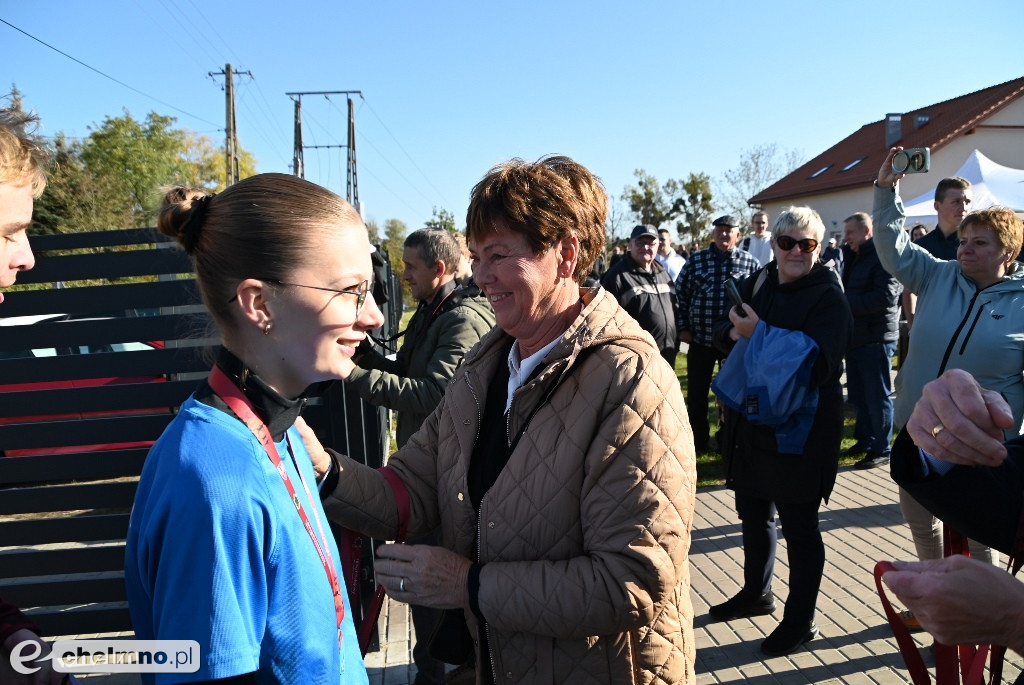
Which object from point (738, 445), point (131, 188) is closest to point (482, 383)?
point (738, 445)

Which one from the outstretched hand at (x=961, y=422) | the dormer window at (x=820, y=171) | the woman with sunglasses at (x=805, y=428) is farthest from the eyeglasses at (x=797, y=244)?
the dormer window at (x=820, y=171)

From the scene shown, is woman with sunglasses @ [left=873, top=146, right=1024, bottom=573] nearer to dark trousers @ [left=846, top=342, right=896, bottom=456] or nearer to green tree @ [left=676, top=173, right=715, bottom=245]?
dark trousers @ [left=846, top=342, right=896, bottom=456]

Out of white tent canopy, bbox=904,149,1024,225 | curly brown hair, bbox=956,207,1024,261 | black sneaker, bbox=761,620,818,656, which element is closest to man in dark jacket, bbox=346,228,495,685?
black sneaker, bbox=761,620,818,656

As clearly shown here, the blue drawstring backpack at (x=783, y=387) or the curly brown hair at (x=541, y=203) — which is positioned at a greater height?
the curly brown hair at (x=541, y=203)

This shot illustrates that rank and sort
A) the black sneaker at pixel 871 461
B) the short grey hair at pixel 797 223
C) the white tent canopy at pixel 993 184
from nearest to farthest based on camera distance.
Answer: the short grey hair at pixel 797 223 → the black sneaker at pixel 871 461 → the white tent canopy at pixel 993 184

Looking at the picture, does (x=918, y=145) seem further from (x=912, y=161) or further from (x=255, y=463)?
(x=255, y=463)

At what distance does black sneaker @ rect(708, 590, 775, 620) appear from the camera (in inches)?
154

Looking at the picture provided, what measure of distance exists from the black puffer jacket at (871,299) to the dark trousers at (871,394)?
0.13 meters

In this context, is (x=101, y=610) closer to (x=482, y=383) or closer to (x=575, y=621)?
(x=482, y=383)

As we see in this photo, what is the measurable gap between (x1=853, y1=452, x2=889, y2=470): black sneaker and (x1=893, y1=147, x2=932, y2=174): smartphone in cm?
384

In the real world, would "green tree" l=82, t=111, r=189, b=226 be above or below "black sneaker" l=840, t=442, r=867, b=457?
above

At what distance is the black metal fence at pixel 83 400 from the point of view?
2.94m

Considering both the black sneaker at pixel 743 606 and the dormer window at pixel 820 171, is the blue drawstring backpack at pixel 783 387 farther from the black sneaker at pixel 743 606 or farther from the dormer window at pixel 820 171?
the dormer window at pixel 820 171

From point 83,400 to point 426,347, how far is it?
5.11ft
